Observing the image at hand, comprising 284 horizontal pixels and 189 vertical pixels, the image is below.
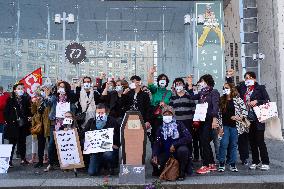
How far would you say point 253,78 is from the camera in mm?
7746

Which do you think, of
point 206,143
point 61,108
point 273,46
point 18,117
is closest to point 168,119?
point 206,143

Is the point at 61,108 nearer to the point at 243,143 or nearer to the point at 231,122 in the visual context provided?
the point at 231,122

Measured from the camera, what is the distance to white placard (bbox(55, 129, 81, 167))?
758cm

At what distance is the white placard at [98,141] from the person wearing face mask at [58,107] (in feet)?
2.75

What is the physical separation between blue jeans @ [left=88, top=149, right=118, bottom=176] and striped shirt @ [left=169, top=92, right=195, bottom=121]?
4.75ft

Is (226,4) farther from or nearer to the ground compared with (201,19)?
farther from the ground

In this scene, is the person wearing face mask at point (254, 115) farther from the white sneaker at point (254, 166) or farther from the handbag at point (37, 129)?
the handbag at point (37, 129)

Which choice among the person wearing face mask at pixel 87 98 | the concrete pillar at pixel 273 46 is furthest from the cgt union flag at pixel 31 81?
the concrete pillar at pixel 273 46

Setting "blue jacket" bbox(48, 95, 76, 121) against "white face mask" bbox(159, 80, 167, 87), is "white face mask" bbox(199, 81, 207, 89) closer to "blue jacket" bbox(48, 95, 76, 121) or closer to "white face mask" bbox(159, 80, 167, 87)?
"white face mask" bbox(159, 80, 167, 87)

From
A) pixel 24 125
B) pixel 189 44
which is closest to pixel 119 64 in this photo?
pixel 189 44

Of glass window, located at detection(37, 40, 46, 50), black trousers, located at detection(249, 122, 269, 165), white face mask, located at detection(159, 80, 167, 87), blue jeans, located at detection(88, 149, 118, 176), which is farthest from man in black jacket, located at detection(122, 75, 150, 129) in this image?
glass window, located at detection(37, 40, 46, 50)

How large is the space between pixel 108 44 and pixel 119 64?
265cm

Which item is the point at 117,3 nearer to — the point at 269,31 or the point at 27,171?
the point at 269,31

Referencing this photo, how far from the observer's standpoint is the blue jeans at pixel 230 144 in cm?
756
